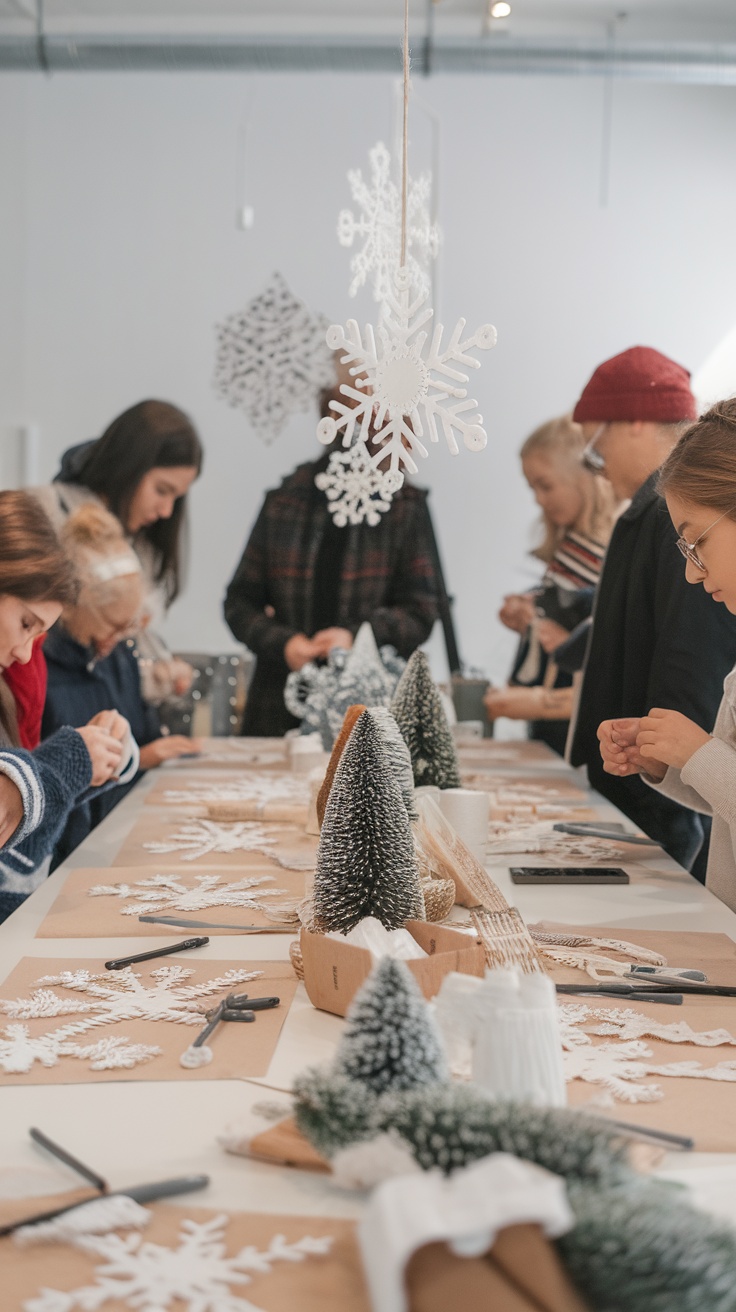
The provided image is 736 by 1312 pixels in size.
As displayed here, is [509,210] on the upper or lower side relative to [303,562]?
upper

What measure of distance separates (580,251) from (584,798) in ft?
11.5

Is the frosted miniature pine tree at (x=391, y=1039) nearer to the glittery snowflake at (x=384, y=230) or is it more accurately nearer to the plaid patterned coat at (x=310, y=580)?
the glittery snowflake at (x=384, y=230)

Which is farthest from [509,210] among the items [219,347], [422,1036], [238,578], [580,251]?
[422,1036]

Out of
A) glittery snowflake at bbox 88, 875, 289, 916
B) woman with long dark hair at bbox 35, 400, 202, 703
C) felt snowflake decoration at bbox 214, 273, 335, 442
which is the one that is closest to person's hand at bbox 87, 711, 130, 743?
glittery snowflake at bbox 88, 875, 289, 916

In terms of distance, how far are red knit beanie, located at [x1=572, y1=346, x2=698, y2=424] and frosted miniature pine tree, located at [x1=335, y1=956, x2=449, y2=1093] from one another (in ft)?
6.83

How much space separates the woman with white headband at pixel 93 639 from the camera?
104 inches

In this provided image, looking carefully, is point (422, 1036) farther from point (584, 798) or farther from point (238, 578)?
point (238, 578)

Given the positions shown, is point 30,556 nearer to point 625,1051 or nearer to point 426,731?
point 426,731

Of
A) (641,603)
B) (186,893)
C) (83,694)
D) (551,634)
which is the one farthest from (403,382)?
(551,634)

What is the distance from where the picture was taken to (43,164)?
5223 mm

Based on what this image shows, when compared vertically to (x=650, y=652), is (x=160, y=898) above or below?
below

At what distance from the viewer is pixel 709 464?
1.65 m

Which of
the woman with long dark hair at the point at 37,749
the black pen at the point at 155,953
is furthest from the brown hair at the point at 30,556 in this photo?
the black pen at the point at 155,953

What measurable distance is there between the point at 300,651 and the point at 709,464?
1896 millimetres
